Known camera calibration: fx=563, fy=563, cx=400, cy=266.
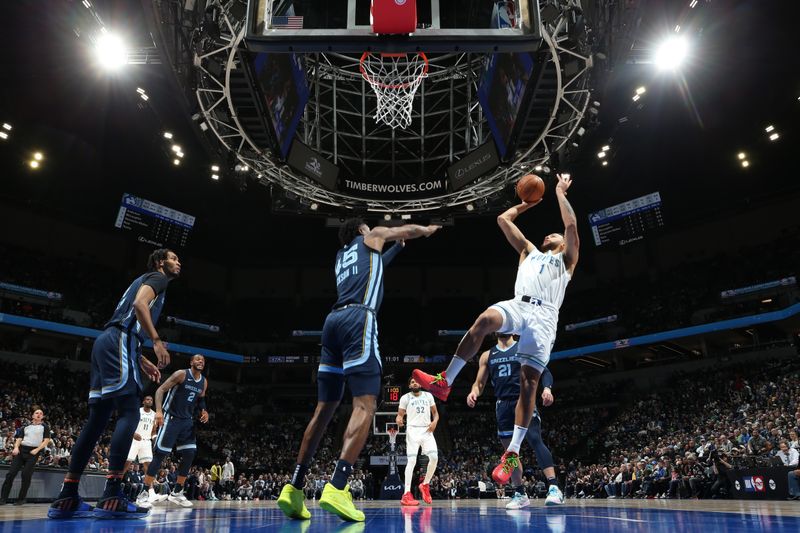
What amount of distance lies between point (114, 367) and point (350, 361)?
2.18m

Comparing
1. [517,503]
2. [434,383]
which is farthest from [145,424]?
[434,383]

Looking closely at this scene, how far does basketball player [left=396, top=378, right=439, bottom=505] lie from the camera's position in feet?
29.0

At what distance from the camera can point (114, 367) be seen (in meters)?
4.84

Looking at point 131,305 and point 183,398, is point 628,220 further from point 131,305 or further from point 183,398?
point 131,305

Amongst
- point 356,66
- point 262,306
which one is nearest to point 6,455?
point 356,66

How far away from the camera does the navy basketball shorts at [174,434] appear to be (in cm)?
858

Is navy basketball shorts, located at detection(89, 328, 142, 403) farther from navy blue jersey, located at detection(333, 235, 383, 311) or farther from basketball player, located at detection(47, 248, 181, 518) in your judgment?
navy blue jersey, located at detection(333, 235, 383, 311)

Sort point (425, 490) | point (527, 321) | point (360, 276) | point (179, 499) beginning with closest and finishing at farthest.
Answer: point (360, 276), point (527, 321), point (425, 490), point (179, 499)

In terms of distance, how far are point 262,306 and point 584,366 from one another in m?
21.6

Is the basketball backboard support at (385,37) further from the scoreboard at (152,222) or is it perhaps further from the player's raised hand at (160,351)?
the scoreboard at (152,222)

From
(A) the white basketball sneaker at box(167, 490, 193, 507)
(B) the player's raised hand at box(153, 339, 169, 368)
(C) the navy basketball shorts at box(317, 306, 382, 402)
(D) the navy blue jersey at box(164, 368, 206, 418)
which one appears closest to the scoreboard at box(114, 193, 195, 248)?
(D) the navy blue jersey at box(164, 368, 206, 418)

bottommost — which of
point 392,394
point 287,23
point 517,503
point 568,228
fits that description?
point 517,503

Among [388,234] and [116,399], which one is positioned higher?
[388,234]

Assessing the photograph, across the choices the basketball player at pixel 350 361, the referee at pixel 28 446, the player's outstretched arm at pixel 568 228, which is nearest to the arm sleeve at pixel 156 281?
the basketball player at pixel 350 361
